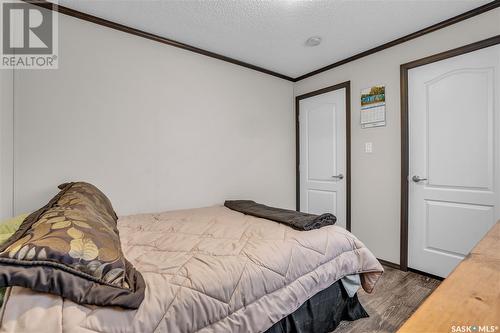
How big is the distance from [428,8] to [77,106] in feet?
10.1

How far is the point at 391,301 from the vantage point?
203 centimetres

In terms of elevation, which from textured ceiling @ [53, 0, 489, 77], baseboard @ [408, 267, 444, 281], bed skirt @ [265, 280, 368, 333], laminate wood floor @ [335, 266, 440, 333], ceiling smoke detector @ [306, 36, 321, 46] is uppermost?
textured ceiling @ [53, 0, 489, 77]

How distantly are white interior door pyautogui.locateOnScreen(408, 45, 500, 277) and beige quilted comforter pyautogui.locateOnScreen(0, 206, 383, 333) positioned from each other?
1081 mm

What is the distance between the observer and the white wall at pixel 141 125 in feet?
6.60

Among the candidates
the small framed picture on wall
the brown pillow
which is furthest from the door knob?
the brown pillow

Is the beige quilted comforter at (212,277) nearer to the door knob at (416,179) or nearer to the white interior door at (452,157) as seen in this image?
the white interior door at (452,157)

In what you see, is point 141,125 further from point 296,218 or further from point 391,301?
point 391,301

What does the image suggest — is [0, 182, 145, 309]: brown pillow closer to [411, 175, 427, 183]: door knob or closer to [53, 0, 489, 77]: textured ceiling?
[53, 0, 489, 77]: textured ceiling

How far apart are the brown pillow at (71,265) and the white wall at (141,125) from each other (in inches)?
50.9

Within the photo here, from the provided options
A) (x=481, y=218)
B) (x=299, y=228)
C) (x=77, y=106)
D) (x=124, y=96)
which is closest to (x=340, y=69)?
(x=481, y=218)

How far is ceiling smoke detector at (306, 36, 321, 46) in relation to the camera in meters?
2.58

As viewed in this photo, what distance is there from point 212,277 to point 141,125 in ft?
6.00

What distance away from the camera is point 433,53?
93.5 inches

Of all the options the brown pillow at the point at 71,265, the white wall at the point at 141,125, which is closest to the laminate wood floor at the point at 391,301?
the brown pillow at the point at 71,265
